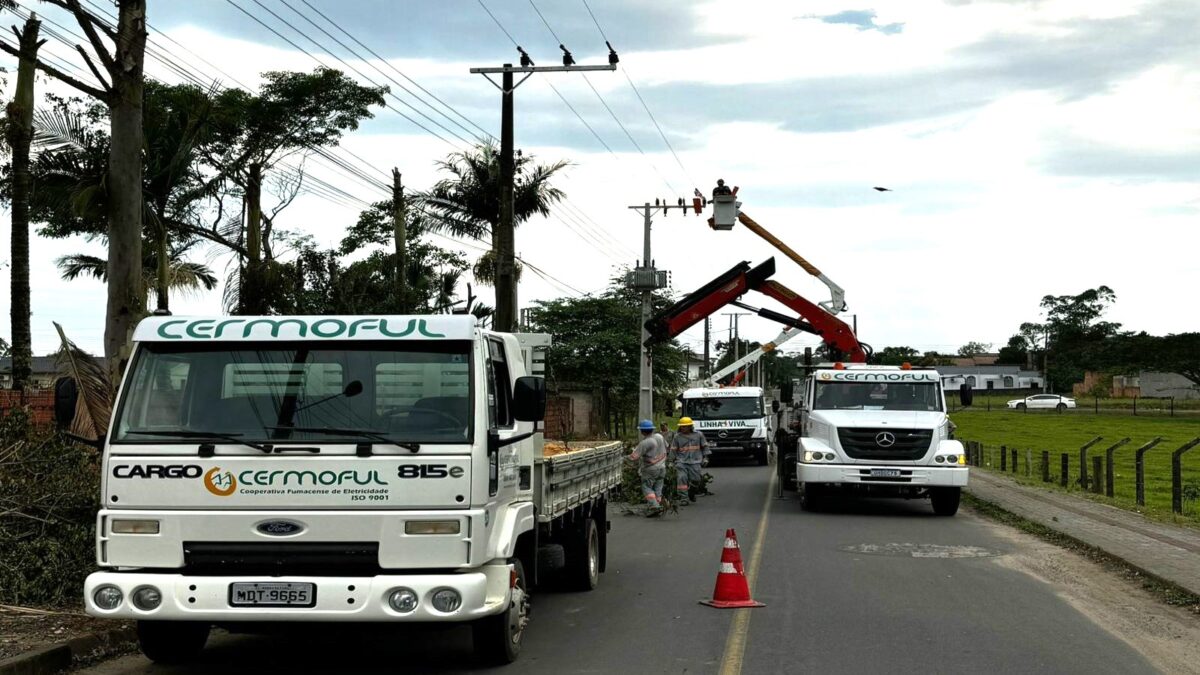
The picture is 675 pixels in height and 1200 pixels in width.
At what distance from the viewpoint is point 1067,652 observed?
8820 millimetres

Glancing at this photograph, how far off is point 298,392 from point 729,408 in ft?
99.1

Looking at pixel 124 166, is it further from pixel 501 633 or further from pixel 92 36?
pixel 501 633

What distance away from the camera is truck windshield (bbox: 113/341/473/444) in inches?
300

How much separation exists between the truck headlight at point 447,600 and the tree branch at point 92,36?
7773 mm

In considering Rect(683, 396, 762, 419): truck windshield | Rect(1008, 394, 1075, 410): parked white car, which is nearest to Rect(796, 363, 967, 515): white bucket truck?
Rect(683, 396, 762, 419): truck windshield

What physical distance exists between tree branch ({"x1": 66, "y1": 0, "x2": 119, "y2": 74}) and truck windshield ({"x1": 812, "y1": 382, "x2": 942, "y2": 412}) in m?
12.8

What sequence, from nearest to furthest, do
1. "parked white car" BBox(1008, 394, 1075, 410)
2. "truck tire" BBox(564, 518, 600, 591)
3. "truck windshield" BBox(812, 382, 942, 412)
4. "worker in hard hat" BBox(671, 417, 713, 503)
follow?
"truck tire" BBox(564, 518, 600, 591) < "truck windshield" BBox(812, 382, 942, 412) < "worker in hard hat" BBox(671, 417, 713, 503) < "parked white car" BBox(1008, 394, 1075, 410)

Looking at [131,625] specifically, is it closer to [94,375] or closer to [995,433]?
[94,375]

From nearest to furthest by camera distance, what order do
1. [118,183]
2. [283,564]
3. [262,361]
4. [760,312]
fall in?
[283,564] < [262,361] < [118,183] < [760,312]

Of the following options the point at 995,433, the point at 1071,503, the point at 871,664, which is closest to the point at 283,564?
the point at 871,664

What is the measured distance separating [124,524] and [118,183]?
6.19 m

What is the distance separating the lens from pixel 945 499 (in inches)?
794

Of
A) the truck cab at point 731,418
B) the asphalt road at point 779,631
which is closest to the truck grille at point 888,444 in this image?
the asphalt road at point 779,631

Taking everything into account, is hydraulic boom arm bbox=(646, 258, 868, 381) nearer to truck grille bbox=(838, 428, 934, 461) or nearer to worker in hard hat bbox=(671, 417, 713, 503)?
worker in hard hat bbox=(671, 417, 713, 503)
